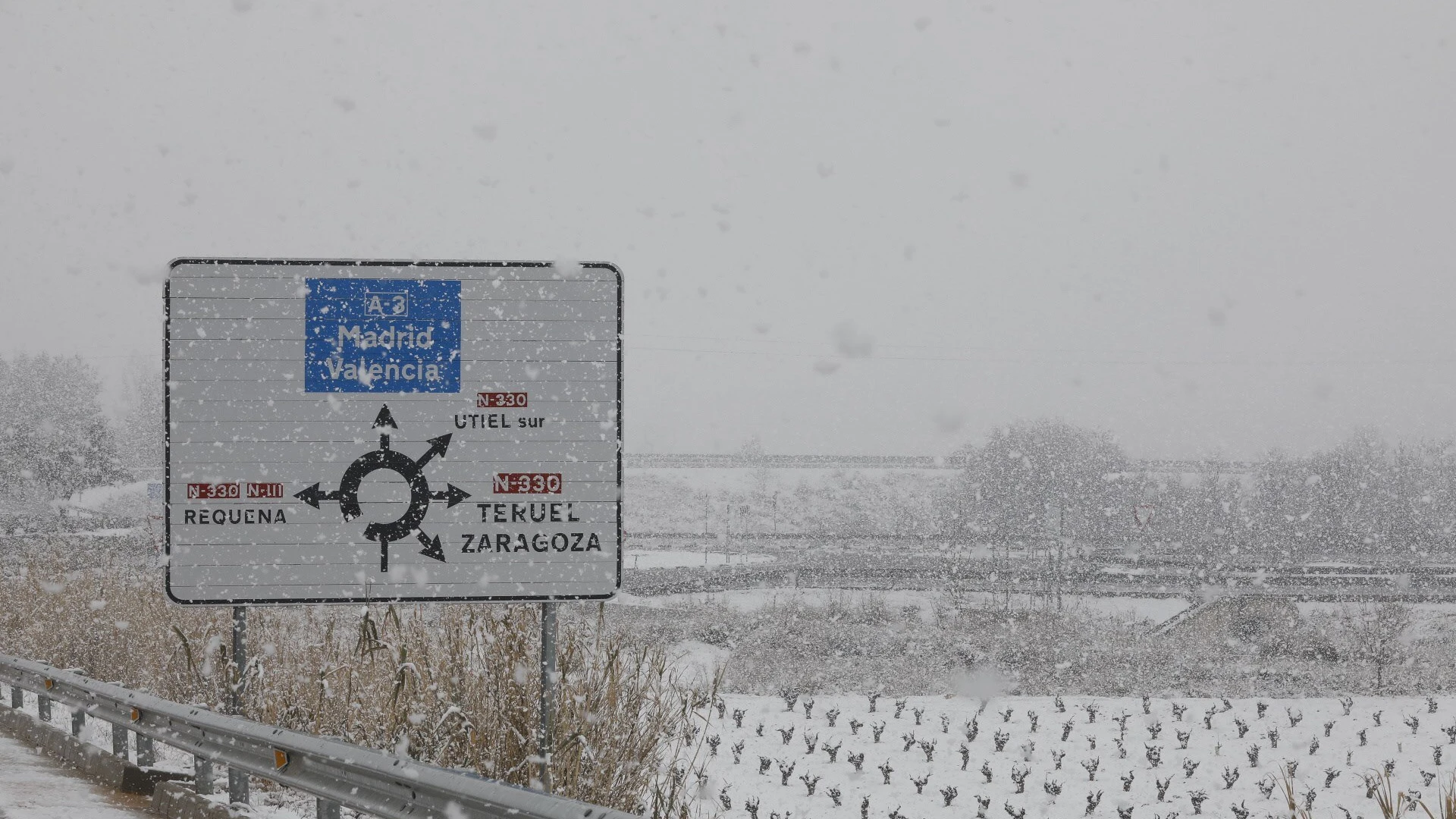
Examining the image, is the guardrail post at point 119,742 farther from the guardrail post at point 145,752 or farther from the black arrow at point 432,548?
the black arrow at point 432,548

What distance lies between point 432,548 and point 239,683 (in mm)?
1672

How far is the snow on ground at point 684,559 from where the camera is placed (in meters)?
38.9

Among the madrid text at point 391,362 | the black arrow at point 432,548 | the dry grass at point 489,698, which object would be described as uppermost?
the madrid text at point 391,362

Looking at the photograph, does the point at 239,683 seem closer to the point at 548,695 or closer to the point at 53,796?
the point at 53,796

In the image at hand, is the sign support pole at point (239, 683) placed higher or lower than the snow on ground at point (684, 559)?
higher

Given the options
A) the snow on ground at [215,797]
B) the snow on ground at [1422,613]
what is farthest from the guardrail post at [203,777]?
the snow on ground at [1422,613]

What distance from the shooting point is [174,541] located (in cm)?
593

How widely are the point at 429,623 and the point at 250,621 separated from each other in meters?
1.95

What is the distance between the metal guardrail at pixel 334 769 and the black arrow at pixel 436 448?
4.97ft

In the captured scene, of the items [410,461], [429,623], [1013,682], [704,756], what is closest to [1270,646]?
[1013,682]

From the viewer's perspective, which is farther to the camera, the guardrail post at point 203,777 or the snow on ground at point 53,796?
the guardrail post at point 203,777

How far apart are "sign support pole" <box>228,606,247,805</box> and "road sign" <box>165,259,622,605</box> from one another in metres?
0.45

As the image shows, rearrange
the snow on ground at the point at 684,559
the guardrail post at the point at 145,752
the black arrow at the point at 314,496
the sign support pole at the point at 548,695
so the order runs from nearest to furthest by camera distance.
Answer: the sign support pole at the point at 548,695, the black arrow at the point at 314,496, the guardrail post at the point at 145,752, the snow on ground at the point at 684,559

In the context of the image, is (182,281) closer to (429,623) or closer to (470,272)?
(470,272)
